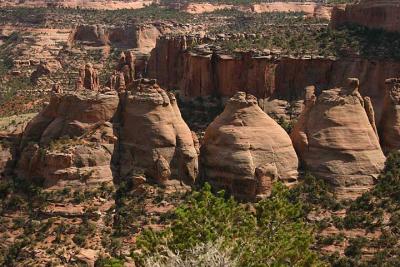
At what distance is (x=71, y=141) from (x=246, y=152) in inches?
433

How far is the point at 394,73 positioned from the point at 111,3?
125m

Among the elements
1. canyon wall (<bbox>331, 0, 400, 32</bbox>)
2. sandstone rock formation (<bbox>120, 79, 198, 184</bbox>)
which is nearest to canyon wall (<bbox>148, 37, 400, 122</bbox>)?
canyon wall (<bbox>331, 0, 400, 32</bbox>)

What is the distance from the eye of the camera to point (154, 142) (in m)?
47.2

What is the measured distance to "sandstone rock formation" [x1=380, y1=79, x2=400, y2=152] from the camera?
2037 inches

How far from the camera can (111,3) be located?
177000mm

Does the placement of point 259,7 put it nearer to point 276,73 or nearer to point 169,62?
point 169,62

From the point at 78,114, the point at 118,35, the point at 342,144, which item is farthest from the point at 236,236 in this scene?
the point at 118,35

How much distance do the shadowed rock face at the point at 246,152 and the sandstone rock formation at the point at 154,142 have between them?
1492 mm

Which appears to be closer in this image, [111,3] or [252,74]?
[252,74]

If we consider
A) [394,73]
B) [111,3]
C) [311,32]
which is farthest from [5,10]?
[394,73]

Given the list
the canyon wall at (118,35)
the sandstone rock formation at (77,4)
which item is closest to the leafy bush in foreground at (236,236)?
the canyon wall at (118,35)

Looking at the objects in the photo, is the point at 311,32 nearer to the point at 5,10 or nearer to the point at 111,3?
the point at 5,10

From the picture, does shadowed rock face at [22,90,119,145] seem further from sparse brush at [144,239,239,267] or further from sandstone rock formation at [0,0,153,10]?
sandstone rock formation at [0,0,153,10]

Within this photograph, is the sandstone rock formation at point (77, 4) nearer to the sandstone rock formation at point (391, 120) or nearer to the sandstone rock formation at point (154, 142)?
the sandstone rock formation at point (154, 142)
